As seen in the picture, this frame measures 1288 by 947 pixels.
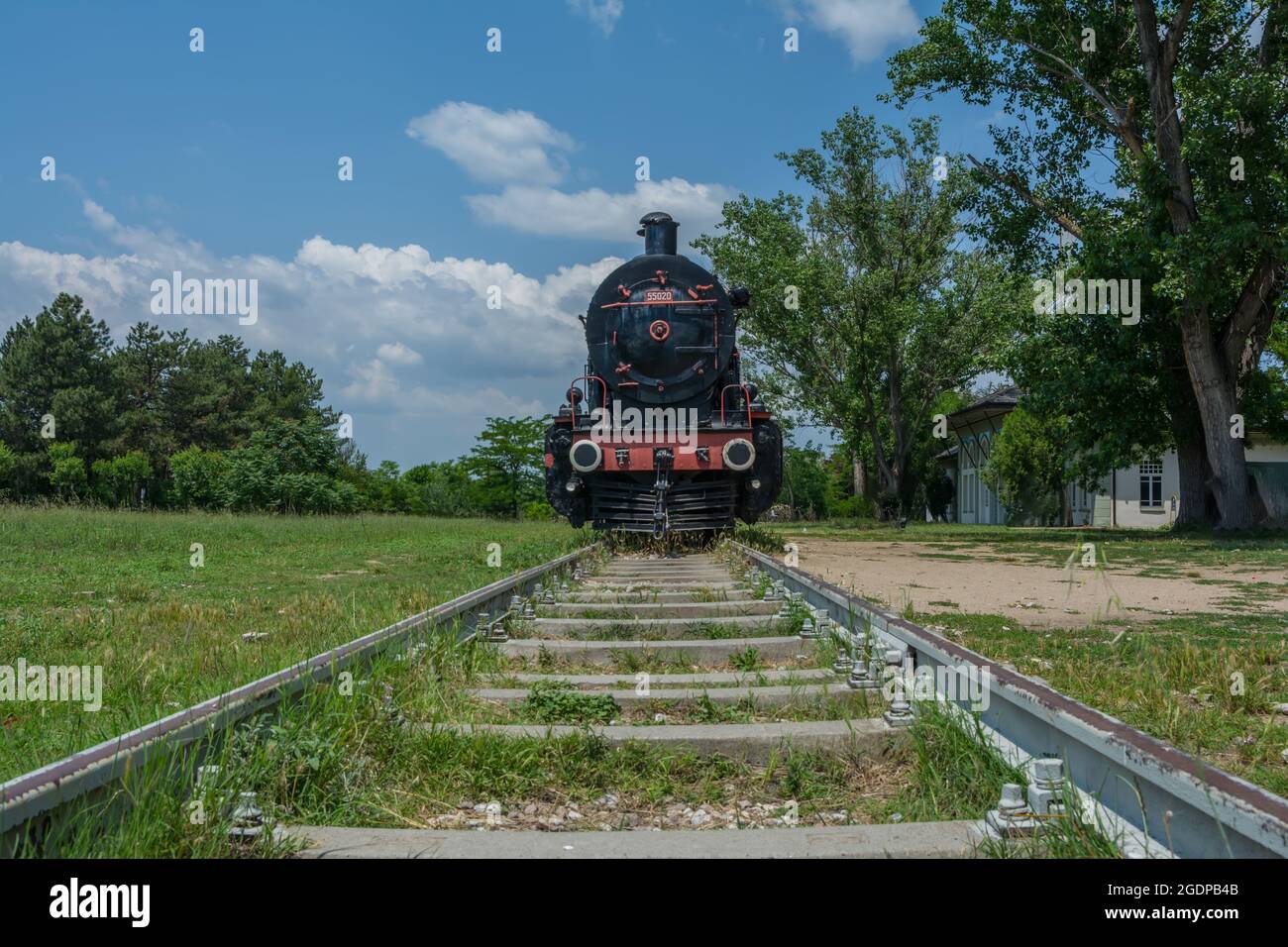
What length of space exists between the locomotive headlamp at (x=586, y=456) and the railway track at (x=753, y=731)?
5.55 meters

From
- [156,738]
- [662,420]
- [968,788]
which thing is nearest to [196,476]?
[662,420]

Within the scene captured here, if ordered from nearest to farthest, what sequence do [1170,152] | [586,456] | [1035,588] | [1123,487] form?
[1035,588]
[586,456]
[1170,152]
[1123,487]

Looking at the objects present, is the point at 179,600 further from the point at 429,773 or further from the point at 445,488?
the point at 445,488

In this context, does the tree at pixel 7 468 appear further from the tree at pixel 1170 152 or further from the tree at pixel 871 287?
the tree at pixel 1170 152

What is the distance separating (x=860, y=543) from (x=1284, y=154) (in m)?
9.93

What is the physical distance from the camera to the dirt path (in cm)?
758

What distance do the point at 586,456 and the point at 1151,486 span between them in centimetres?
2965

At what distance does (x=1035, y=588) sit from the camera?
961 cm

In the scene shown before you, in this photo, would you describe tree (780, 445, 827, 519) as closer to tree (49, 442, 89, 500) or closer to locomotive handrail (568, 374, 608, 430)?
tree (49, 442, 89, 500)

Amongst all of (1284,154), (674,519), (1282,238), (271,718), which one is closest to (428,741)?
(271,718)

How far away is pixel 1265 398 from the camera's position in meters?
22.9

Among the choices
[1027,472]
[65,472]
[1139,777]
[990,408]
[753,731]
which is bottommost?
[753,731]

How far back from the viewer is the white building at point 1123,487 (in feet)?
107
